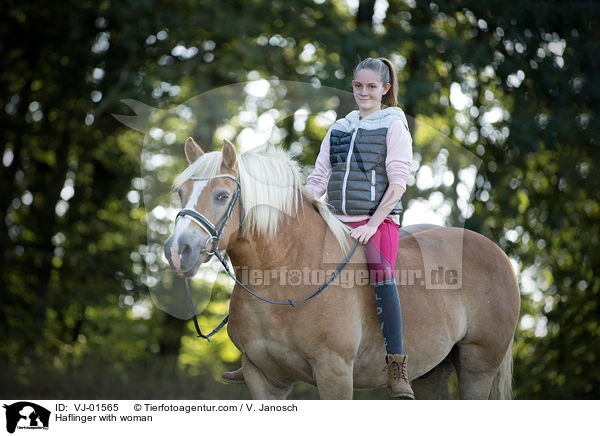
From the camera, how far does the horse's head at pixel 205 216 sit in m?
2.69

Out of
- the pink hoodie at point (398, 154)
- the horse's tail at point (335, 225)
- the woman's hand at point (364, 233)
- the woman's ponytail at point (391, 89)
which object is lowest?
the horse's tail at point (335, 225)

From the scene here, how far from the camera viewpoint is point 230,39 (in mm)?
9578

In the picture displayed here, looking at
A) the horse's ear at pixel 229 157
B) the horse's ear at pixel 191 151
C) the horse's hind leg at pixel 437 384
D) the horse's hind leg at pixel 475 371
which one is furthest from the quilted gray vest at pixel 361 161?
the horse's hind leg at pixel 437 384

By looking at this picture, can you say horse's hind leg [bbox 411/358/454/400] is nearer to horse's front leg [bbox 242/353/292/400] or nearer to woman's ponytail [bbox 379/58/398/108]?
horse's front leg [bbox 242/353/292/400]

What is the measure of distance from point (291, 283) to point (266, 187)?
20.9 inches

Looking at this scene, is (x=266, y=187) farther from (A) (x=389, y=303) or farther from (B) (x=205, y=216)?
(A) (x=389, y=303)


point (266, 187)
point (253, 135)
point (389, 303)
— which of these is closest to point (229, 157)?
point (266, 187)

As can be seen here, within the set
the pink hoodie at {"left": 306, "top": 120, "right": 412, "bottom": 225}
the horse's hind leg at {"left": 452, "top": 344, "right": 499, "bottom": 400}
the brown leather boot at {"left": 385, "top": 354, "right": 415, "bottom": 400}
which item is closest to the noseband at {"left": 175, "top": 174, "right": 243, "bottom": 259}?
the pink hoodie at {"left": 306, "top": 120, "right": 412, "bottom": 225}

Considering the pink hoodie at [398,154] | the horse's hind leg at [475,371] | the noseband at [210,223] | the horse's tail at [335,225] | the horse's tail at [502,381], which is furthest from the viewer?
the horse's tail at [502,381]

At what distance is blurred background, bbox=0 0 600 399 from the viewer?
7.30 meters

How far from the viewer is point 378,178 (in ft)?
10.3

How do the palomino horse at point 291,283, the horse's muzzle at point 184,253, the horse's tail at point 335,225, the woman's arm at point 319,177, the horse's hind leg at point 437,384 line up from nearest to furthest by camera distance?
the horse's muzzle at point 184,253 < the palomino horse at point 291,283 < the horse's tail at point 335,225 < the woman's arm at point 319,177 < the horse's hind leg at point 437,384

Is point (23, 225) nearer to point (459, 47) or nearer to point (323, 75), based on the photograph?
point (323, 75)
